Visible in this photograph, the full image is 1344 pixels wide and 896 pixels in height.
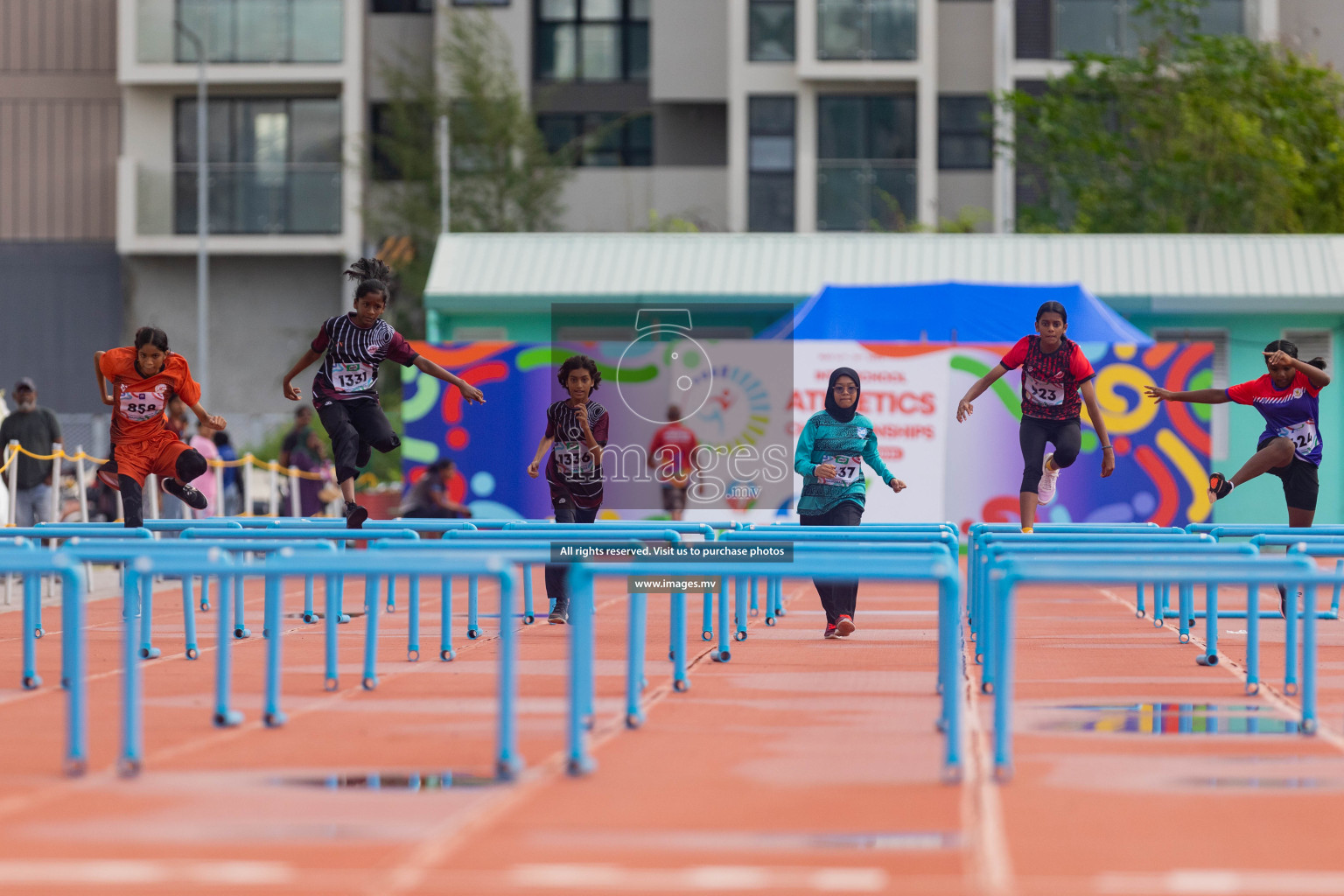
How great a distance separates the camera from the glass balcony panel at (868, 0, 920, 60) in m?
36.2

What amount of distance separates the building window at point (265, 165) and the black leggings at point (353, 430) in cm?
2611

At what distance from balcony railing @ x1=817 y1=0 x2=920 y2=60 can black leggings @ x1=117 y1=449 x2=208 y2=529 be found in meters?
27.2

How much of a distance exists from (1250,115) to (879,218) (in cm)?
749

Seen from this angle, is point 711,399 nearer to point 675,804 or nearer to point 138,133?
point 675,804

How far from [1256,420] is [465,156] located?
18.8 m

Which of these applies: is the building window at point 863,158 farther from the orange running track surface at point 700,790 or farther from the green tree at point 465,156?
the orange running track surface at point 700,790

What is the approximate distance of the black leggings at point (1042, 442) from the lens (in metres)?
12.2

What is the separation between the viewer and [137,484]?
37.1 ft

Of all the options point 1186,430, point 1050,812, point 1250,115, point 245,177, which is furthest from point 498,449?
point 1250,115

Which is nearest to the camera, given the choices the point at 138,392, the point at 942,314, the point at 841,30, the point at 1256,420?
the point at 138,392

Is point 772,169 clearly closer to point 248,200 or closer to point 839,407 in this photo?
point 248,200

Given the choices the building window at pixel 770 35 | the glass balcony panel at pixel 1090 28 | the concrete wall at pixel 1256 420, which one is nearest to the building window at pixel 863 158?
the building window at pixel 770 35

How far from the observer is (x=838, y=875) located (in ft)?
16.9

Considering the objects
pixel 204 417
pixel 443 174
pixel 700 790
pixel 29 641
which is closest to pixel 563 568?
pixel 204 417
